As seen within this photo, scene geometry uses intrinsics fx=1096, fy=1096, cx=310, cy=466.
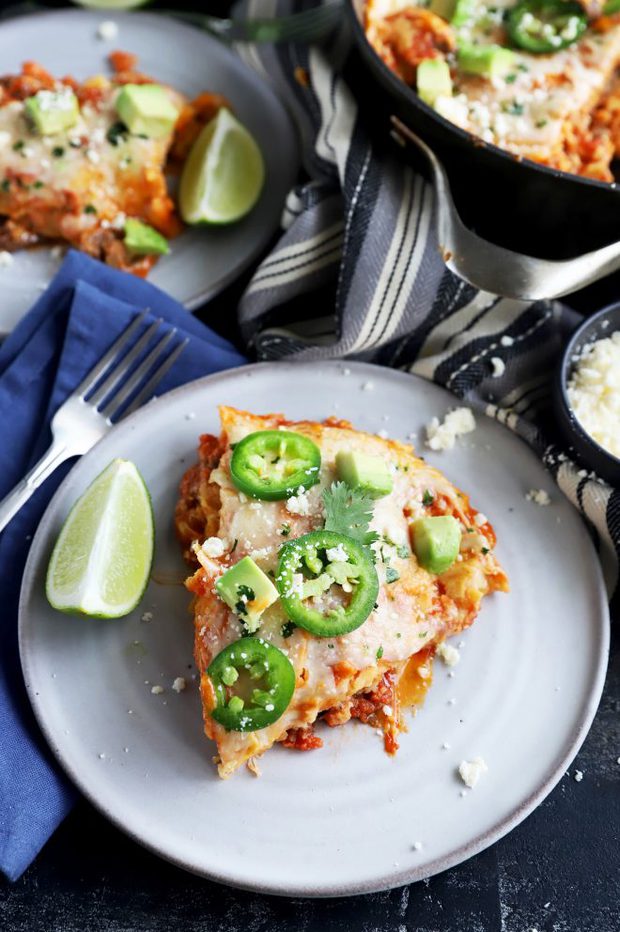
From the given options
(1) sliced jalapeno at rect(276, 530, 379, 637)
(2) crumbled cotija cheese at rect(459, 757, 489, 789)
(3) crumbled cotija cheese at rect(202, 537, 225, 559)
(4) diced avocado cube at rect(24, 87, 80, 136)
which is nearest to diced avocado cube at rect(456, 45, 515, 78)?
(4) diced avocado cube at rect(24, 87, 80, 136)

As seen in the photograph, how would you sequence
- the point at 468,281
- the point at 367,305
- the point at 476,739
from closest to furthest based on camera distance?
1. the point at 476,739
2. the point at 468,281
3. the point at 367,305

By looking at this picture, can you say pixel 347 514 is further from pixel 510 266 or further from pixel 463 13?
pixel 463 13

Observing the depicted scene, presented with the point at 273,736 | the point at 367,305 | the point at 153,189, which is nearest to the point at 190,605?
the point at 273,736

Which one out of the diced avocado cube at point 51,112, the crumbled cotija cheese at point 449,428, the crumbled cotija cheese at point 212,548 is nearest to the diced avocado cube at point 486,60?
the crumbled cotija cheese at point 449,428

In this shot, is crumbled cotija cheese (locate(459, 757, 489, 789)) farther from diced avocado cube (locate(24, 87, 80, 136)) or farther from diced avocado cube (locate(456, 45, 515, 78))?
diced avocado cube (locate(24, 87, 80, 136))

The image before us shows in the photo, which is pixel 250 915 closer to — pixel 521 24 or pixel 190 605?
pixel 190 605

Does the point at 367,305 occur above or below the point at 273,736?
above
